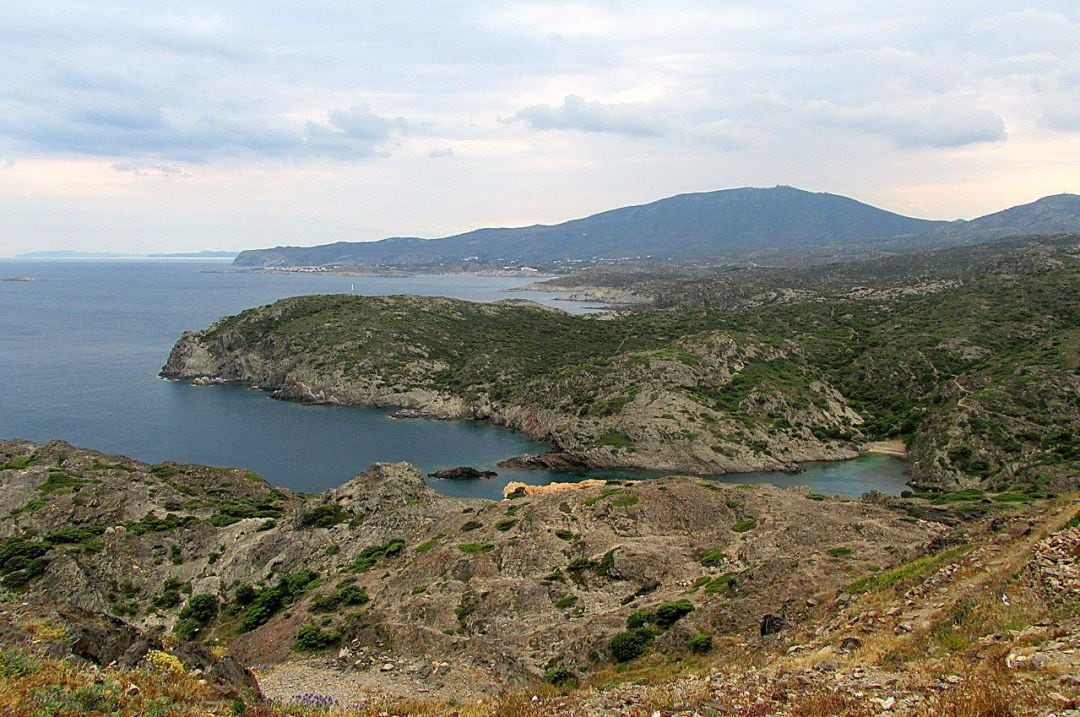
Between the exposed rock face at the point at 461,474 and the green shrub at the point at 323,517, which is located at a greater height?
the green shrub at the point at 323,517

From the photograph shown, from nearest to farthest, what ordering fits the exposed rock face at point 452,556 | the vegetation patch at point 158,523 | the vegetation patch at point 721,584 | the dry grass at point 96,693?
the dry grass at point 96,693
the exposed rock face at point 452,556
the vegetation patch at point 721,584
the vegetation patch at point 158,523

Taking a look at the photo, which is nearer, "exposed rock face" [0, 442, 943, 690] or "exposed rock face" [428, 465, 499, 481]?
"exposed rock face" [0, 442, 943, 690]

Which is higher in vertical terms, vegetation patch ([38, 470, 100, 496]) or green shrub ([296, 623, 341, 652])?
vegetation patch ([38, 470, 100, 496])

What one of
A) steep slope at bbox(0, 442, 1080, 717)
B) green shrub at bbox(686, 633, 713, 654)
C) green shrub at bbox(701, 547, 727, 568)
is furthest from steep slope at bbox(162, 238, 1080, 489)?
green shrub at bbox(686, 633, 713, 654)

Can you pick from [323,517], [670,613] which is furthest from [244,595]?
[670,613]

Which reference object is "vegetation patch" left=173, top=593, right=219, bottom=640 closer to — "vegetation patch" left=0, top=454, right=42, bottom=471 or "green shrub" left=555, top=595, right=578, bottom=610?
"green shrub" left=555, top=595, right=578, bottom=610

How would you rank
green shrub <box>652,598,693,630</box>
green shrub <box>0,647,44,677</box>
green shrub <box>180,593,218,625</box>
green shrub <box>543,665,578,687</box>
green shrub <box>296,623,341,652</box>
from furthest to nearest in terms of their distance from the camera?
green shrub <box>180,593,218,625</box>
green shrub <box>296,623,341,652</box>
green shrub <box>652,598,693,630</box>
green shrub <box>543,665,578,687</box>
green shrub <box>0,647,44,677</box>

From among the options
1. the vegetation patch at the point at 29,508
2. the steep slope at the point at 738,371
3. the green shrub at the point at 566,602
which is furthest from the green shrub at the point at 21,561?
the steep slope at the point at 738,371

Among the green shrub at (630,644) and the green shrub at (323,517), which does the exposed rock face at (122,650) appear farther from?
the green shrub at (323,517)
